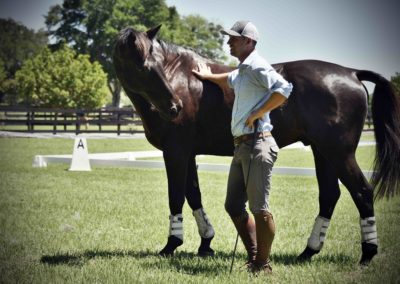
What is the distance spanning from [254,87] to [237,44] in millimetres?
405

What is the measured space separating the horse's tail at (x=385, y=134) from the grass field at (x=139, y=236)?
0.75 meters

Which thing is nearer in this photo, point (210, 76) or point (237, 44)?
point (237, 44)

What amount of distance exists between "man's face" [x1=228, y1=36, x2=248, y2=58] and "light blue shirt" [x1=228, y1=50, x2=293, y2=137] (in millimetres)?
108

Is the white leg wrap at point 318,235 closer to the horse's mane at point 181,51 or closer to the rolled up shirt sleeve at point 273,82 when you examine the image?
the rolled up shirt sleeve at point 273,82

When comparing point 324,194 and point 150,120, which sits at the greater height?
point 150,120

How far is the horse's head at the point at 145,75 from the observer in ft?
15.8

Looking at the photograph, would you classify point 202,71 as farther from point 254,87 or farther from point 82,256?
point 82,256

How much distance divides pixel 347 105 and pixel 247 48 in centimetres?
143

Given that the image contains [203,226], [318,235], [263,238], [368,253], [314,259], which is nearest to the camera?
[263,238]

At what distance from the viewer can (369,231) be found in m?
4.77

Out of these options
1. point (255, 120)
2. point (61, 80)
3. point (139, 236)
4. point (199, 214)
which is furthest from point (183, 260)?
point (61, 80)

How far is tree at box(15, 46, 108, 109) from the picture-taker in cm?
4009

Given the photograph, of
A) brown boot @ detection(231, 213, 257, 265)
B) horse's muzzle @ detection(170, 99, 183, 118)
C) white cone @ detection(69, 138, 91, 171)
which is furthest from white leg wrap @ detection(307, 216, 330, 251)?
white cone @ detection(69, 138, 91, 171)

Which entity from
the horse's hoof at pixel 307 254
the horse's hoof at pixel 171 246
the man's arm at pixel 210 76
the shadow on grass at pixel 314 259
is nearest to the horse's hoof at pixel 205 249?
the horse's hoof at pixel 171 246
